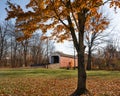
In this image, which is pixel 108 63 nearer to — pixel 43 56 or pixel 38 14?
pixel 43 56

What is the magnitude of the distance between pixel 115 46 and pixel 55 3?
232 ft

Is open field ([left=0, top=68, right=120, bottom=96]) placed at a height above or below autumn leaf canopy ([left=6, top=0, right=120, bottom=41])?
below

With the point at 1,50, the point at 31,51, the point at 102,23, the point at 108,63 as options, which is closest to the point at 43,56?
the point at 31,51

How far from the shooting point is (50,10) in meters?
13.1

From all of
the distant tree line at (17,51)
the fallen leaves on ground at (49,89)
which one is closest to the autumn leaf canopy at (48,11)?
the fallen leaves on ground at (49,89)

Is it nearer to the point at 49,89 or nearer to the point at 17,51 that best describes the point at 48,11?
the point at 49,89

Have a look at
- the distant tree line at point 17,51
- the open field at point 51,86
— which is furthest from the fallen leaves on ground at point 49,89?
the distant tree line at point 17,51

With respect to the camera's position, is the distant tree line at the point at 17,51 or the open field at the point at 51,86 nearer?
the open field at the point at 51,86

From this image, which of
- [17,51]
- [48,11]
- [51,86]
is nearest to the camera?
[48,11]

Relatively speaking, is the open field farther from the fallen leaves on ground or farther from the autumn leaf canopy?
the autumn leaf canopy

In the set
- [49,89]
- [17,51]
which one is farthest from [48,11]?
[17,51]

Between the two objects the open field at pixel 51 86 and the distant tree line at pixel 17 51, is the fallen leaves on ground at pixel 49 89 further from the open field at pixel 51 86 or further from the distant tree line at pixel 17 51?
the distant tree line at pixel 17 51

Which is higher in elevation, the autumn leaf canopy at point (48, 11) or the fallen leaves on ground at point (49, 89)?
the autumn leaf canopy at point (48, 11)

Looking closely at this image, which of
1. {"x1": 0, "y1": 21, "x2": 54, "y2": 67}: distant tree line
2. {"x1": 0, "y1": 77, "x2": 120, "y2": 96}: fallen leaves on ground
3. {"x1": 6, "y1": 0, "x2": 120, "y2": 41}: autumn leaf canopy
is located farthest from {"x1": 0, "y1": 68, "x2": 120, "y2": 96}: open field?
{"x1": 0, "y1": 21, "x2": 54, "y2": 67}: distant tree line
